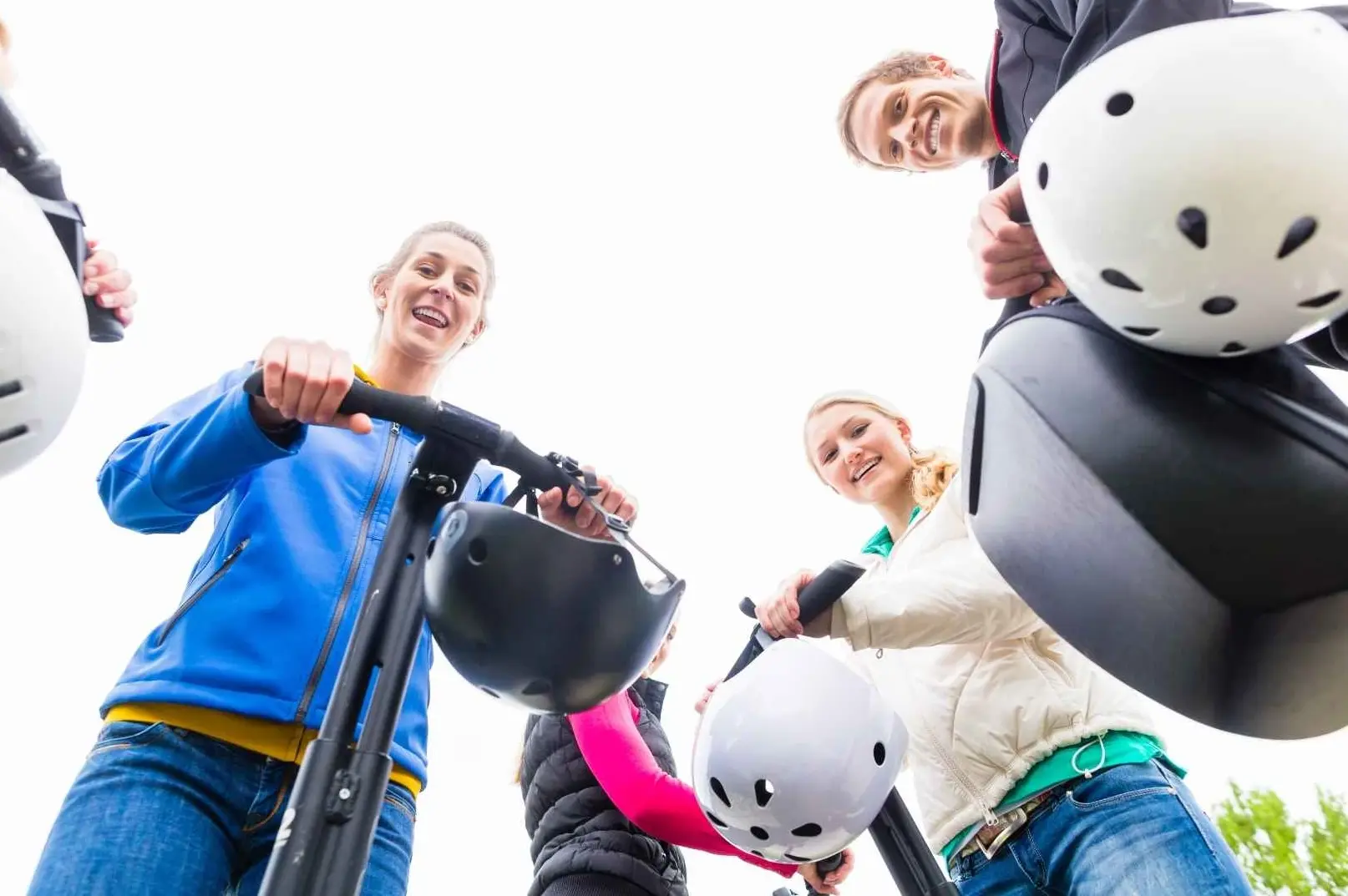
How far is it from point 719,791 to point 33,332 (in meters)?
0.97

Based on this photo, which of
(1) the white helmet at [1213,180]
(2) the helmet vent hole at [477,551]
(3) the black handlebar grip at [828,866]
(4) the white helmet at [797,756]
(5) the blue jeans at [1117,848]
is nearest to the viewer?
(1) the white helmet at [1213,180]

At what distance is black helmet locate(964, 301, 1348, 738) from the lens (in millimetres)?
706

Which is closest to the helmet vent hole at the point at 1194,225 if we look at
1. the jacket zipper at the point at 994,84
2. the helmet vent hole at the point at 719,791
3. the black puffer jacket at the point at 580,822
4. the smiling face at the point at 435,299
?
the jacket zipper at the point at 994,84

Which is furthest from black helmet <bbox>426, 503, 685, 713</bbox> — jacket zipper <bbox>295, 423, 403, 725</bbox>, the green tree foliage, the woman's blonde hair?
the green tree foliage

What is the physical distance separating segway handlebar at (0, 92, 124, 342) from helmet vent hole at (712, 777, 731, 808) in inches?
37.3

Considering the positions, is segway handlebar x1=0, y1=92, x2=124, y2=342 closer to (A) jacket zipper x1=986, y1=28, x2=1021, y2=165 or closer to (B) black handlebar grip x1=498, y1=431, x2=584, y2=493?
(B) black handlebar grip x1=498, y1=431, x2=584, y2=493

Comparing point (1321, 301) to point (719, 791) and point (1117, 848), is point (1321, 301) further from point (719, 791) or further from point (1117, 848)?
point (719, 791)

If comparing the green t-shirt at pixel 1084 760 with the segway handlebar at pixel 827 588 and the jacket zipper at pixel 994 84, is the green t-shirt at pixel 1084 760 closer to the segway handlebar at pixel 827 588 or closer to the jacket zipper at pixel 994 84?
the segway handlebar at pixel 827 588

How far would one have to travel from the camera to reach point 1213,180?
661 millimetres

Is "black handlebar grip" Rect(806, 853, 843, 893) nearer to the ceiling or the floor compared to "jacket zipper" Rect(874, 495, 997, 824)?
nearer to the floor

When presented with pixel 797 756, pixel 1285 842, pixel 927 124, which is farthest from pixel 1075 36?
pixel 1285 842

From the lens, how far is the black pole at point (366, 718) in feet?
2.42

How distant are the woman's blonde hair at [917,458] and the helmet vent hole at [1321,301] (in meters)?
1.00

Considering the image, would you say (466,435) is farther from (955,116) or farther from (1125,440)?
(955,116)
